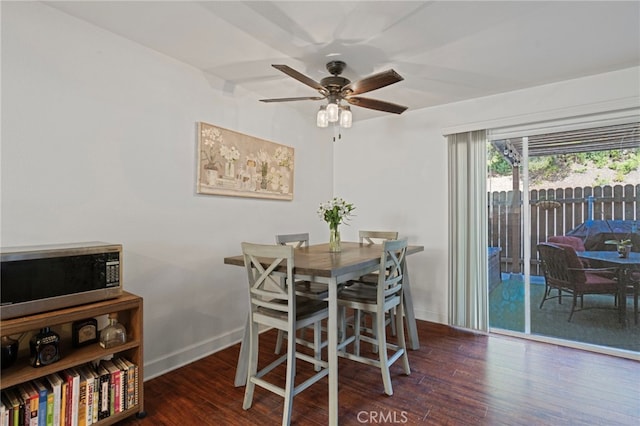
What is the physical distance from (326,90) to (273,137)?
1158 millimetres

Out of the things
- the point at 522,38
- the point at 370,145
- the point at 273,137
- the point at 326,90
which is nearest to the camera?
the point at 522,38

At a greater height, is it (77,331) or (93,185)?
(93,185)

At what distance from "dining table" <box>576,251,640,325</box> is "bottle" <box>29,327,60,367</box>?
413cm

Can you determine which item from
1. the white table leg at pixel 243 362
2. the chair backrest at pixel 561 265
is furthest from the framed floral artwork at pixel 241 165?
the chair backrest at pixel 561 265

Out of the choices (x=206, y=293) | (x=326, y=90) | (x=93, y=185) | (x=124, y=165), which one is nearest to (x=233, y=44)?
(x=326, y=90)

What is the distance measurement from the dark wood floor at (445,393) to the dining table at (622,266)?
448 mm

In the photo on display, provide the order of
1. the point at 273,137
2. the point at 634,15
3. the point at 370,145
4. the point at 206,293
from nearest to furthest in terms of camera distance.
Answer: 1. the point at 634,15
2. the point at 206,293
3. the point at 273,137
4. the point at 370,145

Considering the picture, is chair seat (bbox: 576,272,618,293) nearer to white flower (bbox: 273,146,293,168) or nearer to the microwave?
white flower (bbox: 273,146,293,168)

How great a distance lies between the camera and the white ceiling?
6.23 feet

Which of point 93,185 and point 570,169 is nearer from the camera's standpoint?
point 93,185

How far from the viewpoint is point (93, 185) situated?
2.07m

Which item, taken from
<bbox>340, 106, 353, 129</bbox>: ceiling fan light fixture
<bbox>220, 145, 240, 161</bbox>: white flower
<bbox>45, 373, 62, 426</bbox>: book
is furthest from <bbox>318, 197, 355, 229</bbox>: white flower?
<bbox>45, 373, 62, 426</bbox>: book

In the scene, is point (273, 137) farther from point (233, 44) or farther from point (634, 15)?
point (634, 15)

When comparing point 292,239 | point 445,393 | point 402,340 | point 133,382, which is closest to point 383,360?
point 402,340
